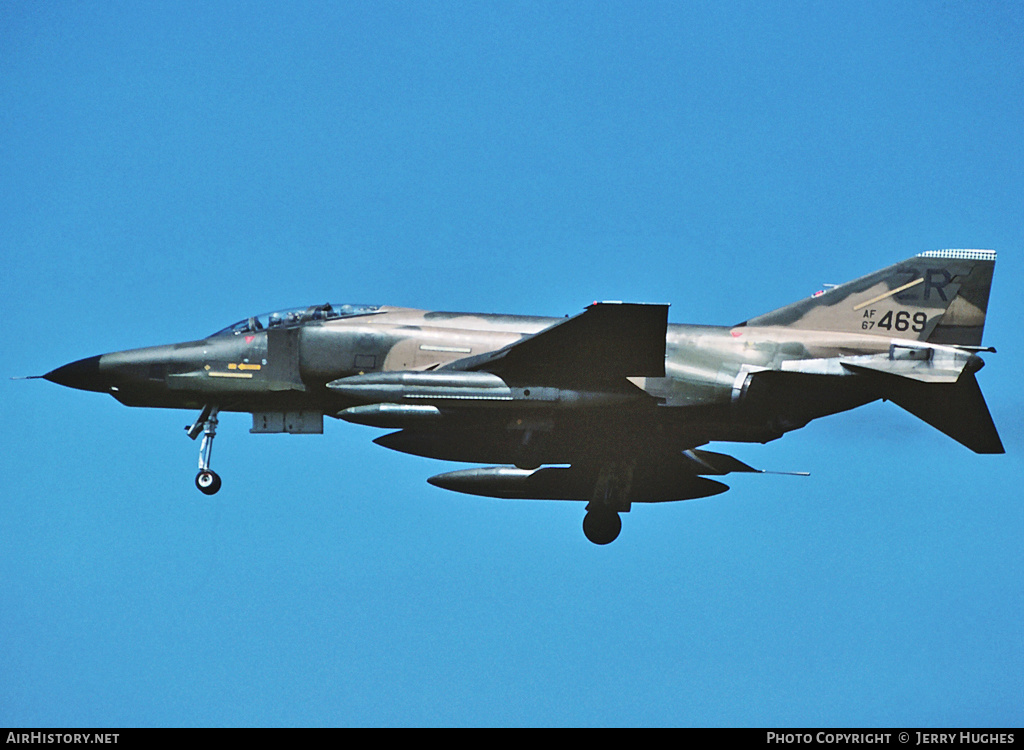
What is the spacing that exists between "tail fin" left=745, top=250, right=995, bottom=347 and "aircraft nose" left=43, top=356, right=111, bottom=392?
34.4ft

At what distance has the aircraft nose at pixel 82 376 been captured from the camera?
20250mm

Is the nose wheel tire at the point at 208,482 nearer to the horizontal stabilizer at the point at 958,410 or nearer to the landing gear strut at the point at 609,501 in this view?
the landing gear strut at the point at 609,501

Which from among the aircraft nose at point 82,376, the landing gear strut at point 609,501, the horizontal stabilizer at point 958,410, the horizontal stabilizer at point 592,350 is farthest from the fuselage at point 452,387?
the landing gear strut at point 609,501

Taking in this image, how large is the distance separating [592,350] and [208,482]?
6.35 m

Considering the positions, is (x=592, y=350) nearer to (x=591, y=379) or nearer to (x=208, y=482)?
(x=591, y=379)

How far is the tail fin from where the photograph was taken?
794 inches

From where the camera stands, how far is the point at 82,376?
20.3 m

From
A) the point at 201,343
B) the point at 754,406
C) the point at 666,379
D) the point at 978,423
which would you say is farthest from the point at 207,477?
the point at 978,423

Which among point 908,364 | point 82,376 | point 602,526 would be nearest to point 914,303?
point 908,364

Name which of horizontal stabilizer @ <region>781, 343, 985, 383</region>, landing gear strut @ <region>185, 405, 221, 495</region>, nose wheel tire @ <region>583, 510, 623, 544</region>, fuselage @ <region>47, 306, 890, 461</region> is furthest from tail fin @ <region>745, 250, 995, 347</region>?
landing gear strut @ <region>185, 405, 221, 495</region>

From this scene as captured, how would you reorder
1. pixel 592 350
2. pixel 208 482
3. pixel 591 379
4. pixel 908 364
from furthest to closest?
1. pixel 208 482
2. pixel 908 364
3. pixel 591 379
4. pixel 592 350

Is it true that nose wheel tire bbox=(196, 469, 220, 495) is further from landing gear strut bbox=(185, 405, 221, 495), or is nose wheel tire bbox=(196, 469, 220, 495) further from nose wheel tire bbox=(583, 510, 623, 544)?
nose wheel tire bbox=(583, 510, 623, 544)
